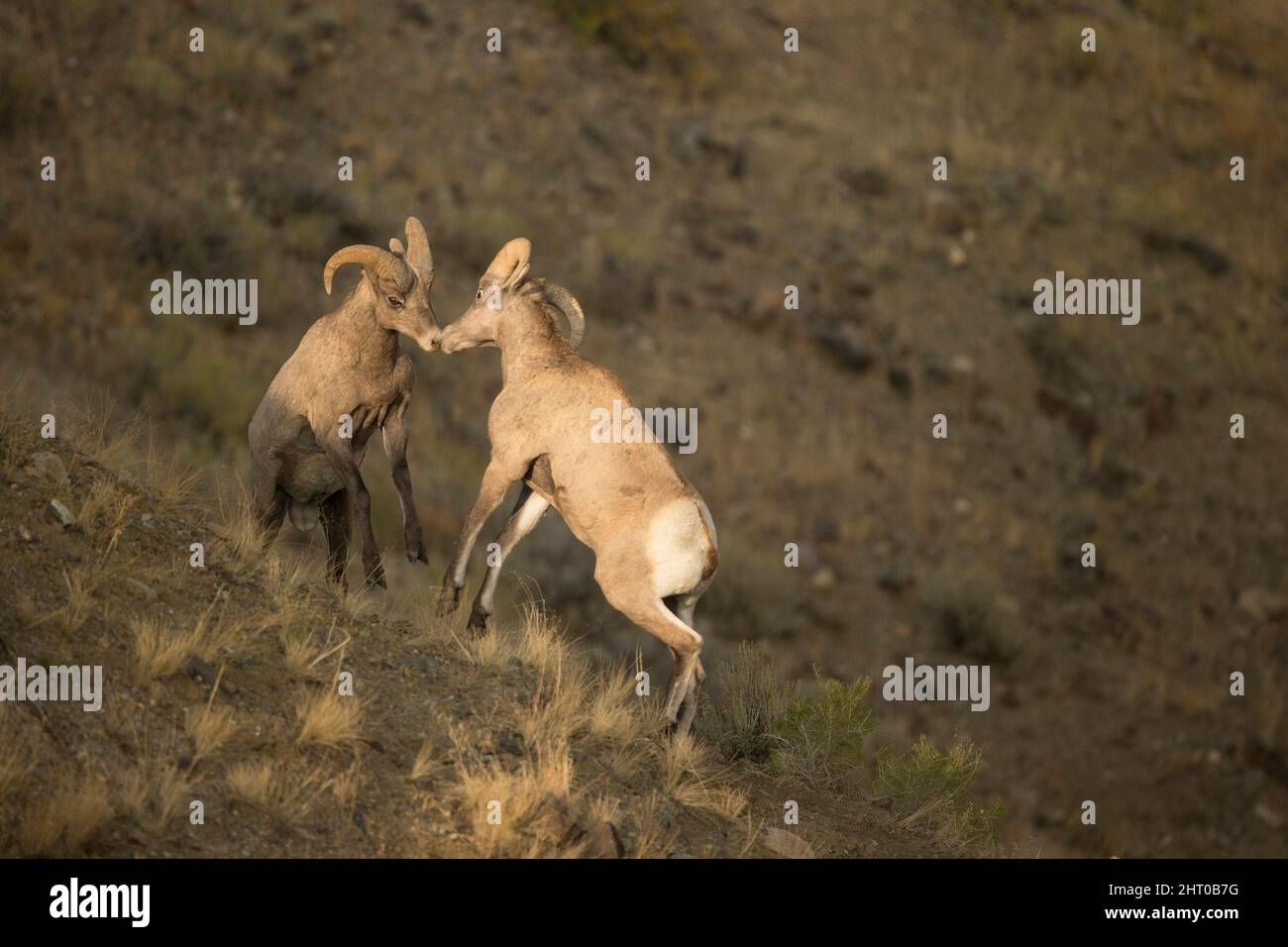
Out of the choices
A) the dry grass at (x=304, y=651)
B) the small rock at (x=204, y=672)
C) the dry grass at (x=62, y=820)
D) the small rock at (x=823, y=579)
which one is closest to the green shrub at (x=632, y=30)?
the small rock at (x=823, y=579)

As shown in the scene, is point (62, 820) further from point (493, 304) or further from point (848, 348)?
point (848, 348)

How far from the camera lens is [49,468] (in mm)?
8555

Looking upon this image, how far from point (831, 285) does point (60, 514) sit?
19.3 metres

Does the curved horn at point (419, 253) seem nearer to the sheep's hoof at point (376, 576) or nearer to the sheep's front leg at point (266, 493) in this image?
the sheep's front leg at point (266, 493)

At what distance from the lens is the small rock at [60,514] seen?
818 centimetres

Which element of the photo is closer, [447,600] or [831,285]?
[447,600]

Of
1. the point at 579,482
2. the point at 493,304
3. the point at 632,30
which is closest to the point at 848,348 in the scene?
the point at 632,30

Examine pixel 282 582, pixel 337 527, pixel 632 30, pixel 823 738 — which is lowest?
pixel 823 738

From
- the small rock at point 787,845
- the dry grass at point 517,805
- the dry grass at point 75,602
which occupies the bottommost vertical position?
the small rock at point 787,845

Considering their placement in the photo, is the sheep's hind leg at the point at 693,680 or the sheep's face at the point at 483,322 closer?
the sheep's hind leg at the point at 693,680

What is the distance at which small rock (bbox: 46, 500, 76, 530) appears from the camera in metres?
8.18

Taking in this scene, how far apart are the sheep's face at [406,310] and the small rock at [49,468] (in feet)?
6.86

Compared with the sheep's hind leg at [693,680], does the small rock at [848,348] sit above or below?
above

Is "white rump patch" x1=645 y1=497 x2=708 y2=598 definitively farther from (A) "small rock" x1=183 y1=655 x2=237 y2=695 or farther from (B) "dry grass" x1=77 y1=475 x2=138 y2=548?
(B) "dry grass" x1=77 y1=475 x2=138 y2=548
